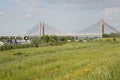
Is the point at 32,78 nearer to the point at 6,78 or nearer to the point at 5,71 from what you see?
the point at 6,78

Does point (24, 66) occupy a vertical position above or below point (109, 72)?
below

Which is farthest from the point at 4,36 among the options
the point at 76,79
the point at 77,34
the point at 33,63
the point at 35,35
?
the point at 76,79

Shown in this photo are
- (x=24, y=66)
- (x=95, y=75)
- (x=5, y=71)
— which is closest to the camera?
(x=95, y=75)

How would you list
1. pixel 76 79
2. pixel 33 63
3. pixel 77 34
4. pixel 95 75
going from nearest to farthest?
pixel 95 75
pixel 76 79
pixel 33 63
pixel 77 34

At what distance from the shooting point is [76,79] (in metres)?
7.67

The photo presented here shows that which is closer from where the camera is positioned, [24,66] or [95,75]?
[95,75]

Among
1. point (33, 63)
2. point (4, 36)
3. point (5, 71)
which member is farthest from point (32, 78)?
point (4, 36)

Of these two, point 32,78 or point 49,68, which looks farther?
point 49,68

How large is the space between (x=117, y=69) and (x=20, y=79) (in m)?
9.34

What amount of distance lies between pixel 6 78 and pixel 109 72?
10125mm

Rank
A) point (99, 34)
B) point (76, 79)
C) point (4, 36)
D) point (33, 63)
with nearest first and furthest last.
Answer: point (76, 79), point (33, 63), point (99, 34), point (4, 36)

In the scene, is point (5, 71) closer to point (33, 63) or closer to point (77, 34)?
point (33, 63)

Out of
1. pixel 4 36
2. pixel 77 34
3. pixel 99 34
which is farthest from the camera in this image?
pixel 4 36

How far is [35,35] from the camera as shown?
120125 mm
